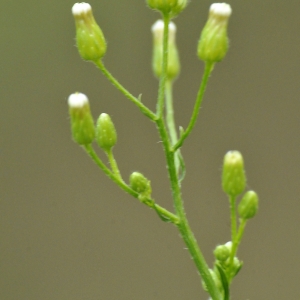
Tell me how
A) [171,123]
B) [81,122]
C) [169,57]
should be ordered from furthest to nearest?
[169,57] → [171,123] → [81,122]

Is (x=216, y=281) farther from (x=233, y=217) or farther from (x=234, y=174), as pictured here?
(x=234, y=174)

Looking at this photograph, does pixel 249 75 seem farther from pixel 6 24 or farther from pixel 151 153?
pixel 6 24

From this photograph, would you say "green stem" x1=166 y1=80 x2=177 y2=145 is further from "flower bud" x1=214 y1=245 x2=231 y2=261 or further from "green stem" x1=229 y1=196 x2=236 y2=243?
"flower bud" x1=214 y1=245 x2=231 y2=261

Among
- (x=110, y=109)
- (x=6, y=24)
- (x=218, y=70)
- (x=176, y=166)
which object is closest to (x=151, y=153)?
(x=110, y=109)

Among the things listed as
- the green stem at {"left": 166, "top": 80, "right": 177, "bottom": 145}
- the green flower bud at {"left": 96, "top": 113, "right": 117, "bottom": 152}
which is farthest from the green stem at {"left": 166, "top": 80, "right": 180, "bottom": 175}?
the green flower bud at {"left": 96, "top": 113, "right": 117, "bottom": 152}

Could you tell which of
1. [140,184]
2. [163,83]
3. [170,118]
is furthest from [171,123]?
[140,184]

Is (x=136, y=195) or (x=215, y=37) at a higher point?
(x=215, y=37)
